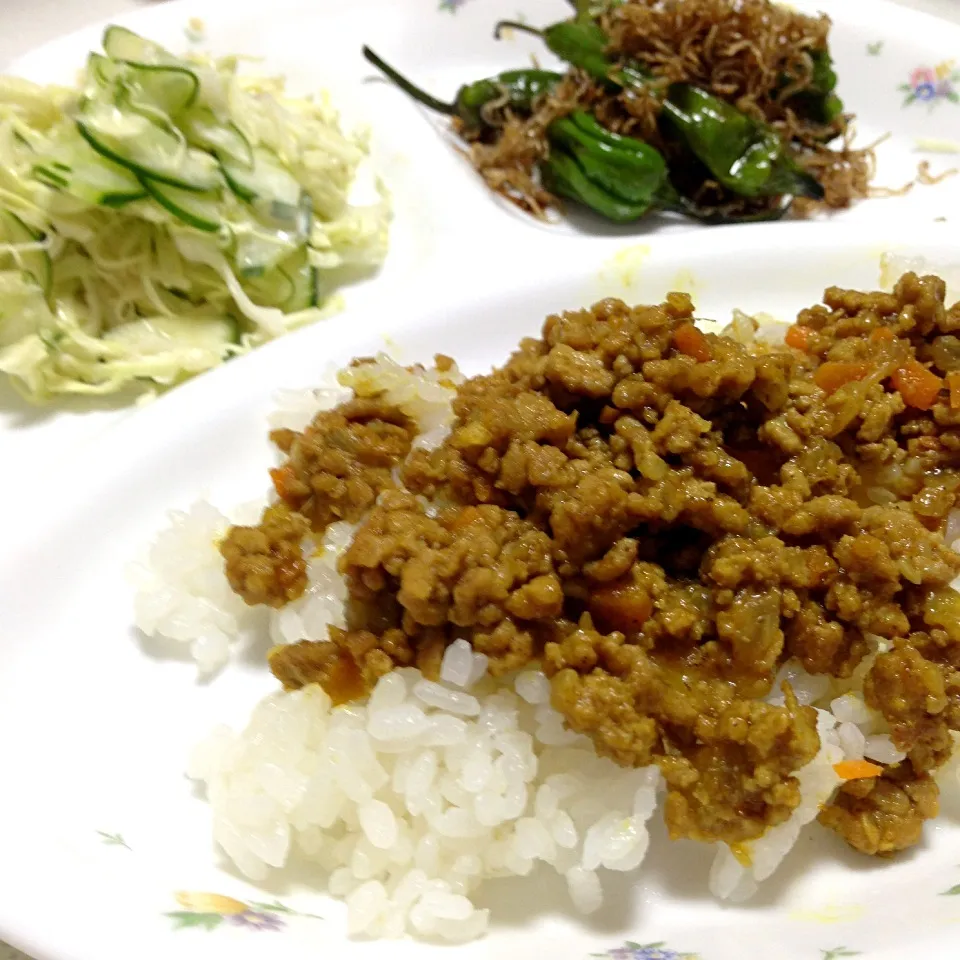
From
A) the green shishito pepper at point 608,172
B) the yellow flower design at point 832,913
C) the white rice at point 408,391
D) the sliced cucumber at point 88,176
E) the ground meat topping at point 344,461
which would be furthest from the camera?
the green shishito pepper at point 608,172

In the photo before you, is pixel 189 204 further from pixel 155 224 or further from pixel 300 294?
pixel 300 294

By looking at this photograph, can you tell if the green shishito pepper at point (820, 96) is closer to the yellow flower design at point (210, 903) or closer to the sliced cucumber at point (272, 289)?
the sliced cucumber at point (272, 289)

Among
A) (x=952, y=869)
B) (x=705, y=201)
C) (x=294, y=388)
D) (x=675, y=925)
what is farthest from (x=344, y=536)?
(x=705, y=201)

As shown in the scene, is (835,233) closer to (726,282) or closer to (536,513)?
(726,282)

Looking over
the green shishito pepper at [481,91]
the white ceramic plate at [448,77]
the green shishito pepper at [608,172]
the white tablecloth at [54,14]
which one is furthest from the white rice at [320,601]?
the white tablecloth at [54,14]

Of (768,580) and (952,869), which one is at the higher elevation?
(768,580)

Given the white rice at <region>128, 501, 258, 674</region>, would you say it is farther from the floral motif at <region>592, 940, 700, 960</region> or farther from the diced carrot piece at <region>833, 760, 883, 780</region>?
the diced carrot piece at <region>833, 760, 883, 780</region>
